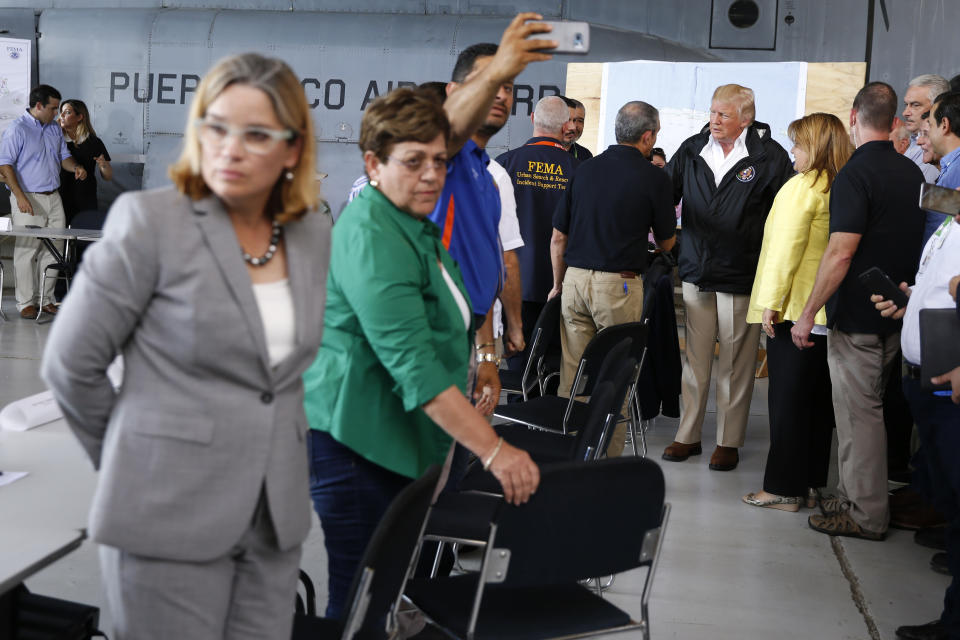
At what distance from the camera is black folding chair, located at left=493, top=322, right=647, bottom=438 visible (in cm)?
343

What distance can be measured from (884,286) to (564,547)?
1.97 metres

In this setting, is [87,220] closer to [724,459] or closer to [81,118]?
[81,118]

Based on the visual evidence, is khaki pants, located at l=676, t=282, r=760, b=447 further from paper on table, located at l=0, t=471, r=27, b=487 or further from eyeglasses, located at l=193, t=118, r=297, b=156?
eyeglasses, located at l=193, t=118, r=297, b=156

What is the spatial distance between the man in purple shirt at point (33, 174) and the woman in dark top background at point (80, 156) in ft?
0.51

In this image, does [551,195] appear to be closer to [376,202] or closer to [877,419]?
[877,419]

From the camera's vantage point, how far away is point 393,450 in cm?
Answer: 173

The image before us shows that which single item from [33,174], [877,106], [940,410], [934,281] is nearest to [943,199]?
[934,281]

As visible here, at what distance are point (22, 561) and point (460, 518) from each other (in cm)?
103

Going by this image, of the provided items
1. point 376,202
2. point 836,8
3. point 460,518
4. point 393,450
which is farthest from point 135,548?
point 836,8

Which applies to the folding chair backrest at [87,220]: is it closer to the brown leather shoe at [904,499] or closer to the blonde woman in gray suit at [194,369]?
the brown leather shoe at [904,499]

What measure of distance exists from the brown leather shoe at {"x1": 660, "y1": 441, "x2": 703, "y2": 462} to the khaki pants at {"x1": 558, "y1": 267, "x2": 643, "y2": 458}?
0.29m

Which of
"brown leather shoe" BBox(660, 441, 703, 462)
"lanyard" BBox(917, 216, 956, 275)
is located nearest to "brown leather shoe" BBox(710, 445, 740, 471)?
"brown leather shoe" BBox(660, 441, 703, 462)

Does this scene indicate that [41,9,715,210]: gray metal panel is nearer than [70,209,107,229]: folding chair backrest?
No

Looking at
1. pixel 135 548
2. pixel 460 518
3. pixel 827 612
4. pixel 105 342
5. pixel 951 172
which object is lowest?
pixel 827 612
